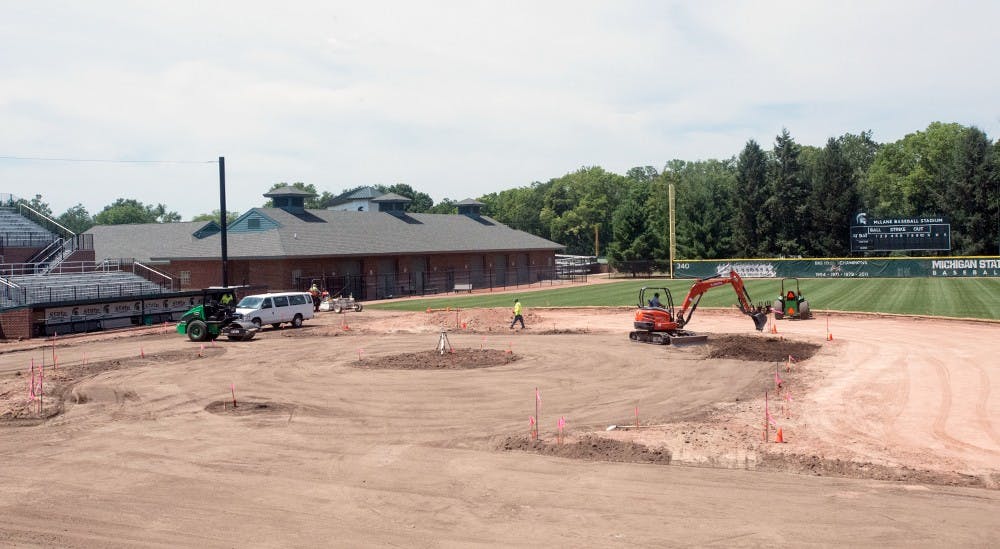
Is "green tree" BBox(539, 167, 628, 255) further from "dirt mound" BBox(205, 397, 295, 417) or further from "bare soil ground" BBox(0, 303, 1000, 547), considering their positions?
"dirt mound" BBox(205, 397, 295, 417)

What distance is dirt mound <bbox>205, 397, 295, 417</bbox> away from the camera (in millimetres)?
21250

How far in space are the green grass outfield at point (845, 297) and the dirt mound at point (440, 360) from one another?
22833mm

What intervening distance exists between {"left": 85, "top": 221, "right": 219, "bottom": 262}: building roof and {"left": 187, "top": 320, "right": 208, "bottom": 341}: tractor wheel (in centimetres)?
3145

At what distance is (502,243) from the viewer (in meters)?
87.1

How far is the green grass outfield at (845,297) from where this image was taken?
147ft

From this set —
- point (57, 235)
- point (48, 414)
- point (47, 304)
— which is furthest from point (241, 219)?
point (48, 414)

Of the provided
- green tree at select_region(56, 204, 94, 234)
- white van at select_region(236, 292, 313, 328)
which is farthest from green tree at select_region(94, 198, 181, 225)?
white van at select_region(236, 292, 313, 328)

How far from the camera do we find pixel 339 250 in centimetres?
6700

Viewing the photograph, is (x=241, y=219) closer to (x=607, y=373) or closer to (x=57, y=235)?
(x=57, y=235)

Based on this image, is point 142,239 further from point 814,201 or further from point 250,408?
point 814,201

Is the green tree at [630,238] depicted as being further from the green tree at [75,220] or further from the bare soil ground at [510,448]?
the green tree at [75,220]

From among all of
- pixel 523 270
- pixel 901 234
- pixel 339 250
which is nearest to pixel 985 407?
pixel 339 250

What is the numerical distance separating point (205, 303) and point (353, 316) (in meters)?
13.7

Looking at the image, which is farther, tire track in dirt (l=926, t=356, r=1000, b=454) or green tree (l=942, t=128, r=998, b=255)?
green tree (l=942, t=128, r=998, b=255)
